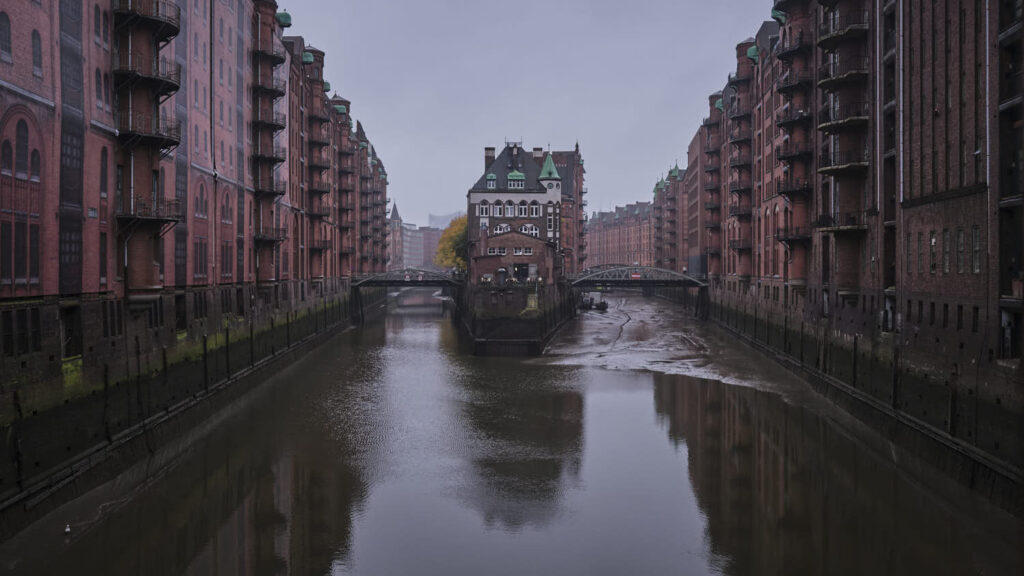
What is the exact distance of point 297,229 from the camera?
60.6m

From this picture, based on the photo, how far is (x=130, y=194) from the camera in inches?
1127

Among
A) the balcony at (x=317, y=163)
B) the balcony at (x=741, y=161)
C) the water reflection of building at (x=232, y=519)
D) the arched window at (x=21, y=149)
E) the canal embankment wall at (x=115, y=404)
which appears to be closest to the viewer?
the water reflection of building at (x=232, y=519)

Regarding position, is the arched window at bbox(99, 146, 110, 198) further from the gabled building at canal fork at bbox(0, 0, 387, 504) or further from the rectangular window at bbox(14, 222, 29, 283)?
the rectangular window at bbox(14, 222, 29, 283)

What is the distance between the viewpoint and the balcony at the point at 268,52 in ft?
160

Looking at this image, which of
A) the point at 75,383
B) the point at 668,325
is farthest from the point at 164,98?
the point at 668,325

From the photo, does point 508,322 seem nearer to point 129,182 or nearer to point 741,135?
point 741,135

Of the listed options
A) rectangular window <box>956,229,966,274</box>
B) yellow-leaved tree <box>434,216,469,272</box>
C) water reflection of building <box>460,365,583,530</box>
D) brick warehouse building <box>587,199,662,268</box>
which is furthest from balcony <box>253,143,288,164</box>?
brick warehouse building <box>587,199,662,268</box>

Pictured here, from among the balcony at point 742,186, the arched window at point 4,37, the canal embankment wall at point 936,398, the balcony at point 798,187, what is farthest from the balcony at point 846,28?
the arched window at point 4,37

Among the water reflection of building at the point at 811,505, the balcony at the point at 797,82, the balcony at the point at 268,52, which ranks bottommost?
the water reflection of building at the point at 811,505

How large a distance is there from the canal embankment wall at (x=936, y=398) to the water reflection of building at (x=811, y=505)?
111 centimetres

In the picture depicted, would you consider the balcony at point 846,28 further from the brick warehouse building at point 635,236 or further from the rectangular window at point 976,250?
the brick warehouse building at point 635,236

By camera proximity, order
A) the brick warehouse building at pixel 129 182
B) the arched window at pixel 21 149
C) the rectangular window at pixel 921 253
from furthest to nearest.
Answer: the rectangular window at pixel 921 253, the brick warehouse building at pixel 129 182, the arched window at pixel 21 149

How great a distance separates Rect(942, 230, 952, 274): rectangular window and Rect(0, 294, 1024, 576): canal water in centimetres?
648

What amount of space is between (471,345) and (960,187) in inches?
1544
